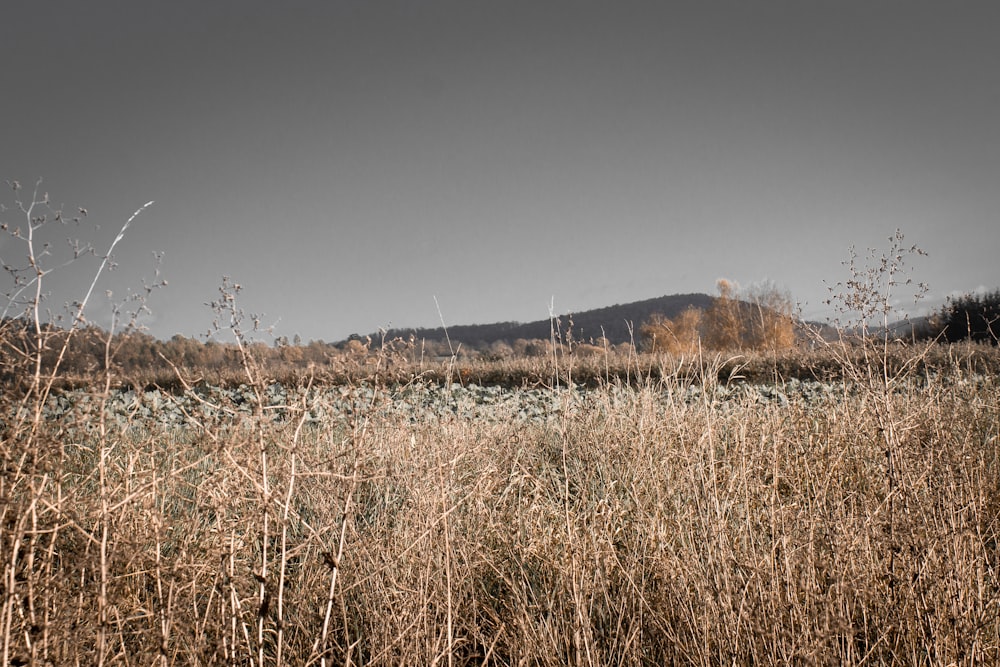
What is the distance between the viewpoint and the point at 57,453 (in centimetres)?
176

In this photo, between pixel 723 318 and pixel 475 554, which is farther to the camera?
pixel 723 318

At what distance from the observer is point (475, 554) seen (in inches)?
105

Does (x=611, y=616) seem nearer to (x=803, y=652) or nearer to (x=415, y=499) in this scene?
(x=803, y=652)

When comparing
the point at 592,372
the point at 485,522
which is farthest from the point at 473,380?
the point at 485,522

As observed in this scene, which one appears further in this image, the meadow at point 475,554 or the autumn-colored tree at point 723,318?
the autumn-colored tree at point 723,318

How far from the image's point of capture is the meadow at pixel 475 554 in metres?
1.61

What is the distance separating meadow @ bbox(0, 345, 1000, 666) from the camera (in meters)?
1.61

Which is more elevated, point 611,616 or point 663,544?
point 663,544

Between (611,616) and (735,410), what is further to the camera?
(735,410)

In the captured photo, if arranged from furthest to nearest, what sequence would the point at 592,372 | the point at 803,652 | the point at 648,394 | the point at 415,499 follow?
the point at 592,372 → the point at 648,394 → the point at 415,499 → the point at 803,652

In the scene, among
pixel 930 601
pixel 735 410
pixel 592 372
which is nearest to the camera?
pixel 930 601

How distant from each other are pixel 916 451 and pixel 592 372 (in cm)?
918

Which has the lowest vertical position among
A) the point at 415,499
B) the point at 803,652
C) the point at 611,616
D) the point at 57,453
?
the point at 611,616

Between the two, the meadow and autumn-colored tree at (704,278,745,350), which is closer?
the meadow
